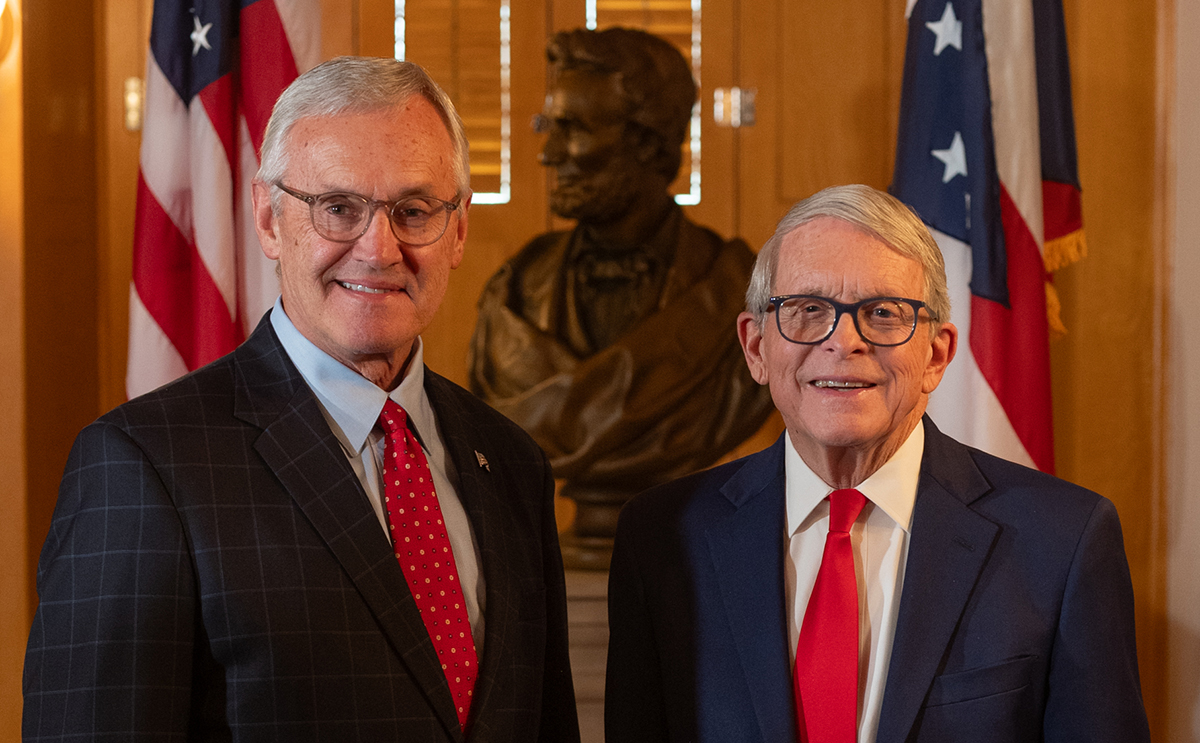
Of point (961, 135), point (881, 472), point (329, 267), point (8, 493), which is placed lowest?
point (8, 493)

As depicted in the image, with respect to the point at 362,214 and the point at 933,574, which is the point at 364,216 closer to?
the point at 362,214

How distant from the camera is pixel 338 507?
5.08 feet

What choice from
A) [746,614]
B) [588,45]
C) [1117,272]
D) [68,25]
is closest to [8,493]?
[68,25]

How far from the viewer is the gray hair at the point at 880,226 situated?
1.60 metres

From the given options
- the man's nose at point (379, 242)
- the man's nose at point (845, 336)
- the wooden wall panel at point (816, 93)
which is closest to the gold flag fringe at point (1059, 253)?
the wooden wall panel at point (816, 93)

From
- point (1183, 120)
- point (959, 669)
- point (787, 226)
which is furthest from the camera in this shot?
point (1183, 120)

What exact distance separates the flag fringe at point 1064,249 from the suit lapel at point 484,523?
220cm

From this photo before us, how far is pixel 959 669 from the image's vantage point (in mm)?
1571

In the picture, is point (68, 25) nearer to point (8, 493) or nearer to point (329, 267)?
point (8, 493)

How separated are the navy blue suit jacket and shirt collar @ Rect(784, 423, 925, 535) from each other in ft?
0.07

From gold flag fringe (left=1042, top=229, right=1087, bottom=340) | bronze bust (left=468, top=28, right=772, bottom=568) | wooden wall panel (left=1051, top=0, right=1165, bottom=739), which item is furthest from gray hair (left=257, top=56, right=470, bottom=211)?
wooden wall panel (left=1051, top=0, right=1165, bottom=739)

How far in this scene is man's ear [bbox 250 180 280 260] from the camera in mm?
1659

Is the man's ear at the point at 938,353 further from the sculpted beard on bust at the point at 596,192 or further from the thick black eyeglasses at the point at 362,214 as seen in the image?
the sculpted beard on bust at the point at 596,192

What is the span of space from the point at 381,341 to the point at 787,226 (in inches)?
24.3
